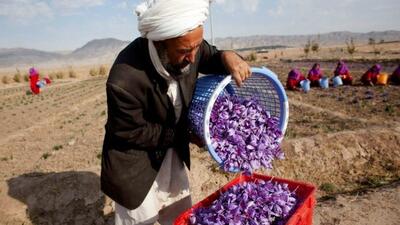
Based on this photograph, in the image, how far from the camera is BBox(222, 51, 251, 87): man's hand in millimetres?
2541

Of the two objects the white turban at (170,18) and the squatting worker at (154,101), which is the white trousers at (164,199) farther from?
the white turban at (170,18)

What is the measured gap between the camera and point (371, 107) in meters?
9.37

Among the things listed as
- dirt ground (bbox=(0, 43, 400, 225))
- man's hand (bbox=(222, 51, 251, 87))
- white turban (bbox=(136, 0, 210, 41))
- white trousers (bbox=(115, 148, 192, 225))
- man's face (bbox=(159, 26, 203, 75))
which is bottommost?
dirt ground (bbox=(0, 43, 400, 225))

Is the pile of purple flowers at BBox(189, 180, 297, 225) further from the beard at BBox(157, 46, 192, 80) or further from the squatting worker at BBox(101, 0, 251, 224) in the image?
the beard at BBox(157, 46, 192, 80)

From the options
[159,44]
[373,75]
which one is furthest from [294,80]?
[159,44]

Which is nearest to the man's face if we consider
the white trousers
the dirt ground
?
the white trousers

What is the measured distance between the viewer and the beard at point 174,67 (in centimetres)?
244

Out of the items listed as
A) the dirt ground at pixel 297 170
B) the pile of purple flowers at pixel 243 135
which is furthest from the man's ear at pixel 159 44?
the dirt ground at pixel 297 170

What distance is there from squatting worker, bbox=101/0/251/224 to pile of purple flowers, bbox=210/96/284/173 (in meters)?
0.26

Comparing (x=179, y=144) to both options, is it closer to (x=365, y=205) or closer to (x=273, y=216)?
(x=273, y=216)

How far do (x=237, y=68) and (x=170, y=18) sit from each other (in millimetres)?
593

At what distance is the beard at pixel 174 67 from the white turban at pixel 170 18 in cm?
14

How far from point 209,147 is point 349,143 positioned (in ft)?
14.0

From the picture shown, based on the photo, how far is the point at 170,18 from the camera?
7.23ft
